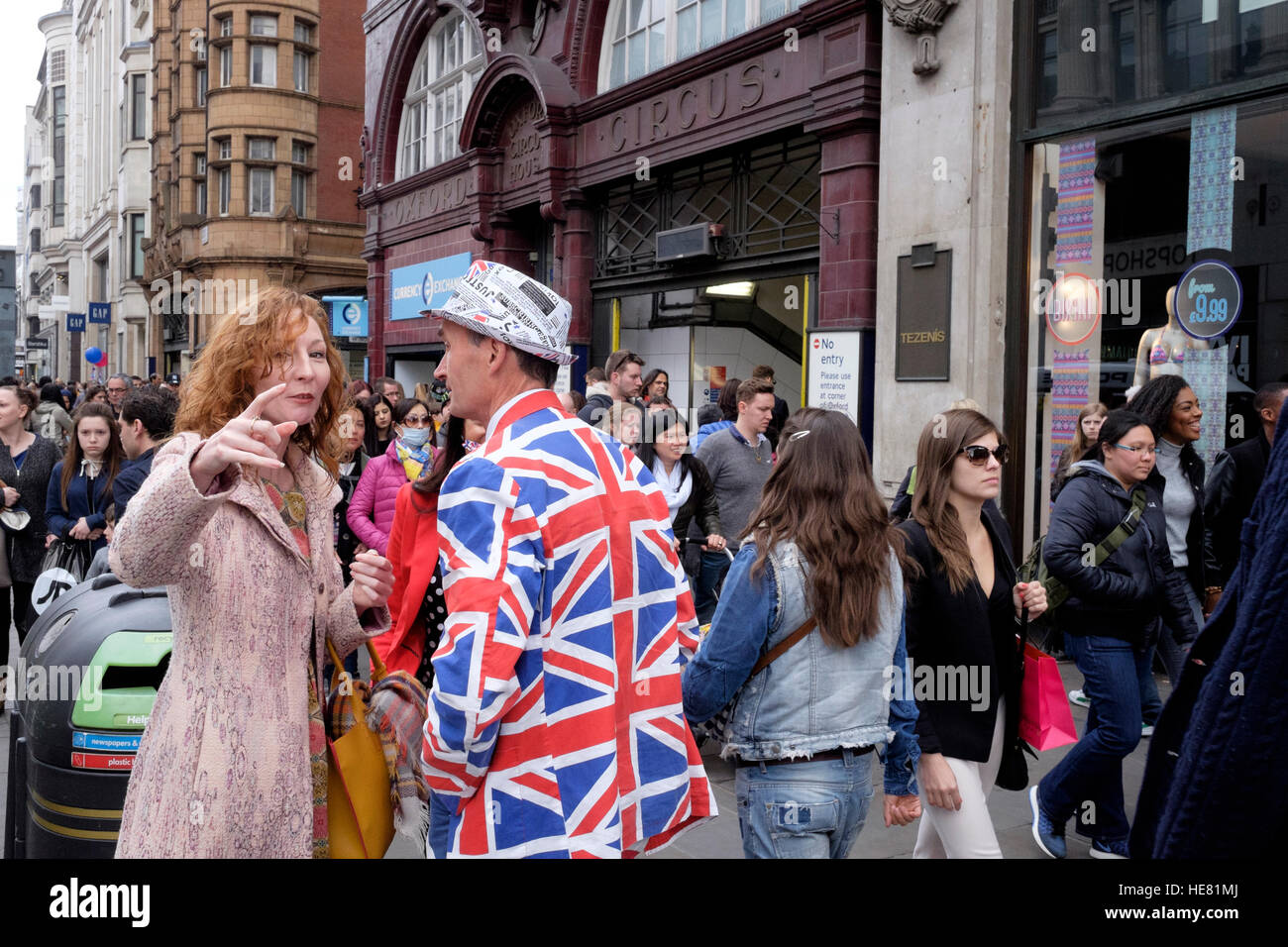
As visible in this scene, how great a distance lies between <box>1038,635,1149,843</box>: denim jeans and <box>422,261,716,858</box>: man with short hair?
2741 millimetres

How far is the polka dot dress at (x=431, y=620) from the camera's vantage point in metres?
3.02

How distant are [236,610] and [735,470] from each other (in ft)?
17.4

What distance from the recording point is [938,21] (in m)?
9.19

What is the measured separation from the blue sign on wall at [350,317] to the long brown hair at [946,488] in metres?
21.2

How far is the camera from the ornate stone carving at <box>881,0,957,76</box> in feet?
30.0

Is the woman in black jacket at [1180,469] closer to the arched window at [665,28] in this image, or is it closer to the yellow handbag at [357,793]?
the yellow handbag at [357,793]

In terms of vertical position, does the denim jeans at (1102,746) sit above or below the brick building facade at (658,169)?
below

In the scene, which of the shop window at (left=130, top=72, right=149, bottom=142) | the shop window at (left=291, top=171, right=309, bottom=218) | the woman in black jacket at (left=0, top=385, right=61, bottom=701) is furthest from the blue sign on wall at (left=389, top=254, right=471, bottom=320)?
the shop window at (left=130, top=72, right=149, bottom=142)

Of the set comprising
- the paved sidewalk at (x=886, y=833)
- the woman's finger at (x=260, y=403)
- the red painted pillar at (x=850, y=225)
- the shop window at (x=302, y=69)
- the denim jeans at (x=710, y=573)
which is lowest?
the paved sidewalk at (x=886, y=833)

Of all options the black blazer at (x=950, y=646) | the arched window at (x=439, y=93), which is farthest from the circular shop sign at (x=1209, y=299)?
the arched window at (x=439, y=93)

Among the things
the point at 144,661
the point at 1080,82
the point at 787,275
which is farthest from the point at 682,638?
the point at 787,275

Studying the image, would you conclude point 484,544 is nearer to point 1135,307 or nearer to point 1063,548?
point 1063,548

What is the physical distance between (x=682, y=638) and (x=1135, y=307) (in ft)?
22.5
